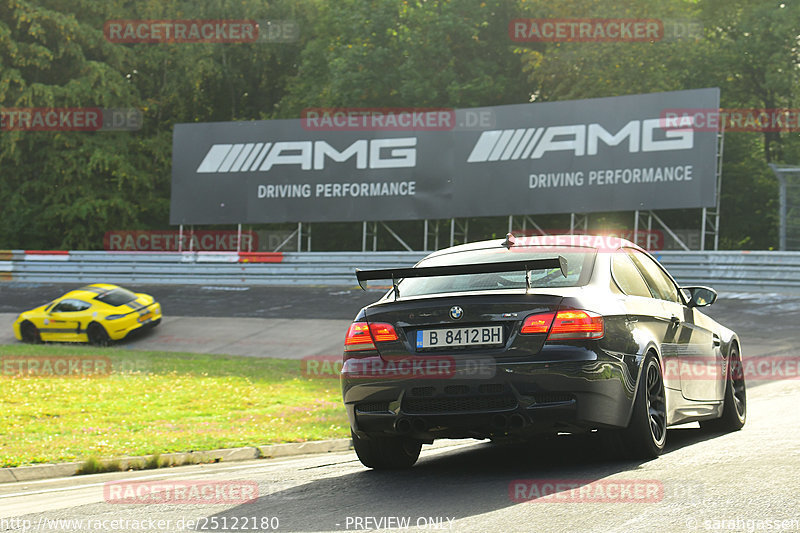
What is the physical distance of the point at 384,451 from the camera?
7141 mm

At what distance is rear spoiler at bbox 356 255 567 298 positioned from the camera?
6.38m

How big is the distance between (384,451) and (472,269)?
1.45m

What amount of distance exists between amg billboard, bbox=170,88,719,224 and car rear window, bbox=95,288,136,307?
9.44 m

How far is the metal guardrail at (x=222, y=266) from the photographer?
2586cm

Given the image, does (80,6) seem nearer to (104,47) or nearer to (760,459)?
(104,47)

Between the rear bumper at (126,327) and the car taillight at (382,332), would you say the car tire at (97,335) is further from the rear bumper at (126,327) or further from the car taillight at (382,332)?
the car taillight at (382,332)

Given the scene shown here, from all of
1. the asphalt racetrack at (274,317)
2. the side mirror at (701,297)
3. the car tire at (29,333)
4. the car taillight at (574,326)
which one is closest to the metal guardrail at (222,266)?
the asphalt racetrack at (274,317)

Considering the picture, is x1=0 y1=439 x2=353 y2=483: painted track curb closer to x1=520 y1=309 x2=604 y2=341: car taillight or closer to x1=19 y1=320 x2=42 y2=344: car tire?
x1=520 y1=309 x2=604 y2=341: car taillight

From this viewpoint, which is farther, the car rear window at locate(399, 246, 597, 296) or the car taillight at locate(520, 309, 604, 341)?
the car rear window at locate(399, 246, 597, 296)

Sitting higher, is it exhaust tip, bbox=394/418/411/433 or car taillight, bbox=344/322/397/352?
car taillight, bbox=344/322/397/352

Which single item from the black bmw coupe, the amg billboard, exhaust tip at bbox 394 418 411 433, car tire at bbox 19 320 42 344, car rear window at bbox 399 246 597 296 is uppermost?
the amg billboard

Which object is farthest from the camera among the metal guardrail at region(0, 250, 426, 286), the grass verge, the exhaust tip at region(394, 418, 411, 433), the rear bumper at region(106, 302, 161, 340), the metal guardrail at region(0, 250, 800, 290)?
the metal guardrail at region(0, 250, 426, 286)

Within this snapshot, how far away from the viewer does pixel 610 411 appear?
20.9 ft

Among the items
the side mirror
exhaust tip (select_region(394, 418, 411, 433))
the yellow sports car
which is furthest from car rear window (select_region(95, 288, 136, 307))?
exhaust tip (select_region(394, 418, 411, 433))
